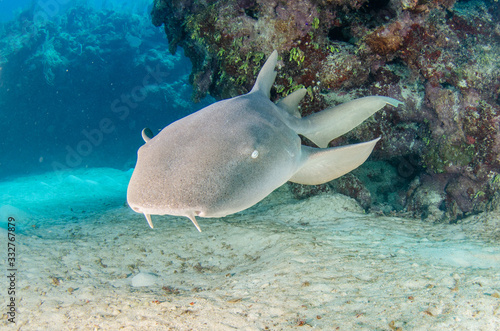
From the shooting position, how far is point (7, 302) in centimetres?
254

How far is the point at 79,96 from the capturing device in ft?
61.3

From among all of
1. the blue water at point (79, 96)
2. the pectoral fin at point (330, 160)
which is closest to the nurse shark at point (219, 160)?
the pectoral fin at point (330, 160)

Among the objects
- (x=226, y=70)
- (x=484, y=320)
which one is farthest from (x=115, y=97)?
(x=484, y=320)

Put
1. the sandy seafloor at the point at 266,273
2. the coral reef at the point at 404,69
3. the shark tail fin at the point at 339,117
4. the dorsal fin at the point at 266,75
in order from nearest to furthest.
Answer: the sandy seafloor at the point at 266,273, the shark tail fin at the point at 339,117, the dorsal fin at the point at 266,75, the coral reef at the point at 404,69

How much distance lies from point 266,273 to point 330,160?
1.67 meters

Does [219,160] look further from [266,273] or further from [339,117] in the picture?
[339,117]

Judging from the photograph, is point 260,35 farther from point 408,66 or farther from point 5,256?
point 5,256

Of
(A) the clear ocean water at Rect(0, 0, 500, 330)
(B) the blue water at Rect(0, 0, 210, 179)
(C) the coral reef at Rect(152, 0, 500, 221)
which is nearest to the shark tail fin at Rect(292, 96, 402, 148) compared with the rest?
(C) the coral reef at Rect(152, 0, 500, 221)

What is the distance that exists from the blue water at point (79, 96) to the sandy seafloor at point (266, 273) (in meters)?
15.5

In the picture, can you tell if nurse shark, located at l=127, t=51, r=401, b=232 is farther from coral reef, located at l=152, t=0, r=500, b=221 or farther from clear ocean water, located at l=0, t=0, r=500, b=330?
coral reef, located at l=152, t=0, r=500, b=221

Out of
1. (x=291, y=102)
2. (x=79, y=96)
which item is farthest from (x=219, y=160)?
(x=79, y=96)

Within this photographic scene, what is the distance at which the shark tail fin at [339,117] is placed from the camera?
3910 millimetres

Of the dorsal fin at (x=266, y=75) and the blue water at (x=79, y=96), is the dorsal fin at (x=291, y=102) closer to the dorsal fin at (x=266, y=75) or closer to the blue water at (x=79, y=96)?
the dorsal fin at (x=266, y=75)

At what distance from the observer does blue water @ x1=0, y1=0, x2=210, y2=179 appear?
17594mm
